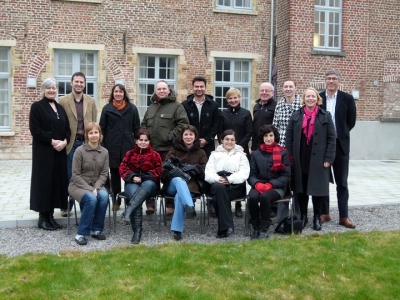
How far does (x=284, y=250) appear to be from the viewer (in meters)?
5.49

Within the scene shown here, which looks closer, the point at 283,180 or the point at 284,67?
the point at 283,180

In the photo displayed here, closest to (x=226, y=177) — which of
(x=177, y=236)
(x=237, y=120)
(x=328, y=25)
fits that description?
(x=177, y=236)

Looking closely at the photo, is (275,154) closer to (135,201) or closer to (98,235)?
(135,201)

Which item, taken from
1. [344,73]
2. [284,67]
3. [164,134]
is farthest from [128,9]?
[164,134]

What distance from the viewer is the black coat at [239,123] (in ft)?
23.9

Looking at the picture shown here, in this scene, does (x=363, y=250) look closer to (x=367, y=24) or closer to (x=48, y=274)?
(x=48, y=274)

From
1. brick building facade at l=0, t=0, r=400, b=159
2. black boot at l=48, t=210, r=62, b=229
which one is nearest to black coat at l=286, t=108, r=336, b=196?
black boot at l=48, t=210, r=62, b=229

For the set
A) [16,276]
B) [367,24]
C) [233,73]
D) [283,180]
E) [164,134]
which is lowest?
[16,276]

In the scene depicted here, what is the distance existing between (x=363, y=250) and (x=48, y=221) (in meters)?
3.85

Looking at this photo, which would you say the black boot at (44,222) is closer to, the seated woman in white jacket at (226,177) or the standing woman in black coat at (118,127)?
the standing woman in black coat at (118,127)

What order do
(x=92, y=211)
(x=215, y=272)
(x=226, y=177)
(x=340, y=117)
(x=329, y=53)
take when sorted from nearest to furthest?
1. (x=215, y=272)
2. (x=92, y=211)
3. (x=226, y=177)
4. (x=340, y=117)
5. (x=329, y=53)

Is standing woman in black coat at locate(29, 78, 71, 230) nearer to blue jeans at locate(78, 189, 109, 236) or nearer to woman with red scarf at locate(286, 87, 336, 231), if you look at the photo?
blue jeans at locate(78, 189, 109, 236)

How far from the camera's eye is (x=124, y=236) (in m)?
6.33

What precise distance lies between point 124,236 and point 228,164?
1.55m
